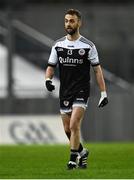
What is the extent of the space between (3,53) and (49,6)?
10567mm

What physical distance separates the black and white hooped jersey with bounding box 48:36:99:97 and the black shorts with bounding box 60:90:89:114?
5 centimetres

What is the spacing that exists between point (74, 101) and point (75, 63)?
1.61 ft

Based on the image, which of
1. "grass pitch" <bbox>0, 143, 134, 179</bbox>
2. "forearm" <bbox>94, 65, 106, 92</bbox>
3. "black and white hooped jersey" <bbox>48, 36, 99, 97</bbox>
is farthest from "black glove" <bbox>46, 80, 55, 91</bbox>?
"grass pitch" <bbox>0, 143, 134, 179</bbox>

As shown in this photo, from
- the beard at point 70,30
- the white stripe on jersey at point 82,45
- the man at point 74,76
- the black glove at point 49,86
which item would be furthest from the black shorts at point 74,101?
the beard at point 70,30

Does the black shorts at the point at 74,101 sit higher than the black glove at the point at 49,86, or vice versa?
the black glove at the point at 49,86

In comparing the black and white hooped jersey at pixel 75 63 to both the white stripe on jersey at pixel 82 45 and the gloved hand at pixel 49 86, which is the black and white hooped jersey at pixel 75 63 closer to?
the white stripe on jersey at pixel 82 45

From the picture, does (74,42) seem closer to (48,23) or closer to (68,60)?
(68,60)

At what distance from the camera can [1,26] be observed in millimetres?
25062

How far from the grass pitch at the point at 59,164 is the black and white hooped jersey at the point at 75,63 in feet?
3.55

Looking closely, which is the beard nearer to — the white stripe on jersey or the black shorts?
the white stripe on jersey

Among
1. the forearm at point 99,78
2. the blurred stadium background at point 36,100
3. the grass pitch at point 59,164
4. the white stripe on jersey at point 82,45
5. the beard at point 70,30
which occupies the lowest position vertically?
the blurred stadium background at point 36,100

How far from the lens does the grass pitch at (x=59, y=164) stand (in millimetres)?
9879

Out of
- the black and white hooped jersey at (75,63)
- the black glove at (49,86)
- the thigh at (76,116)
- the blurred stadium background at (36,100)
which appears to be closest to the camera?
the thigh at (76,116)

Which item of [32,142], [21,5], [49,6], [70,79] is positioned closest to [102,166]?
[70,79]
